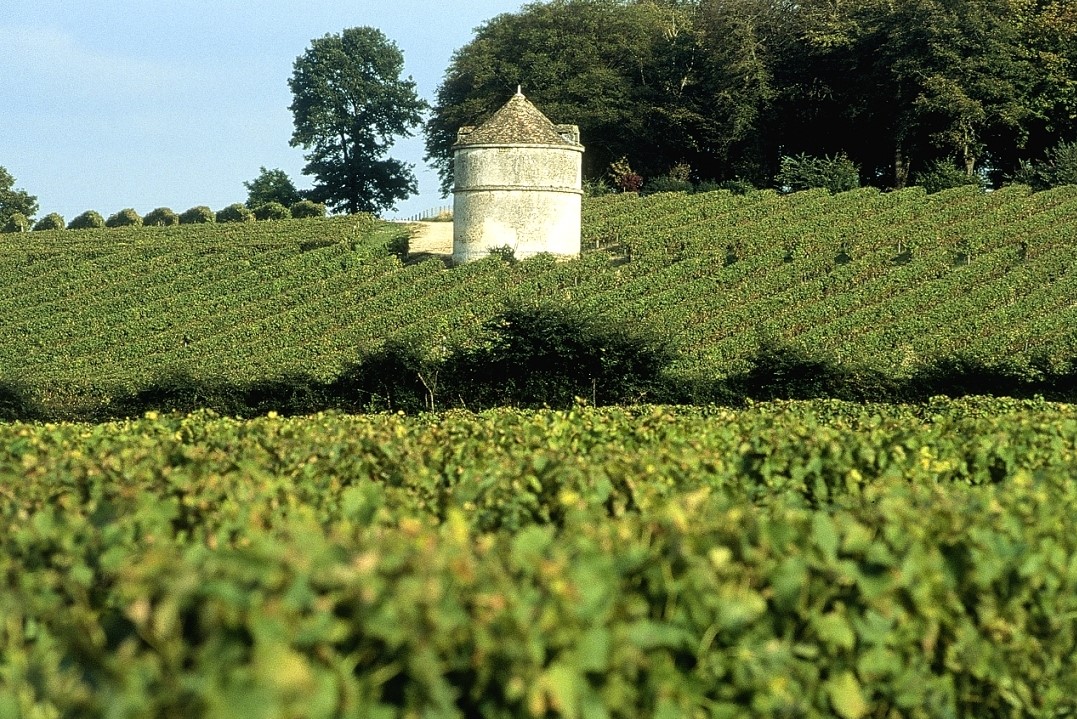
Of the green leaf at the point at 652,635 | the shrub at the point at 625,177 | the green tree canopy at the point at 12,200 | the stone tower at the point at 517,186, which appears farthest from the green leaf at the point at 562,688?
the green tree canopy at the point at 12,200

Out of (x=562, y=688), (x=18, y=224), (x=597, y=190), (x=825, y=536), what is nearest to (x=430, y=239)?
(x=597, y=190)

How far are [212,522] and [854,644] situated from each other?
10.5 feet

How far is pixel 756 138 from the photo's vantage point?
6975cm

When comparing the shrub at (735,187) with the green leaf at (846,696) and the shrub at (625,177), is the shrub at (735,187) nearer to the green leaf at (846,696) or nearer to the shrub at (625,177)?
the shrub at (625,177)

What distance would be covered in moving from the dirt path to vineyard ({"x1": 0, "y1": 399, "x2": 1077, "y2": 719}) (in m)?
42.1

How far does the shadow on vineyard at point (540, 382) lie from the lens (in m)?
23.1

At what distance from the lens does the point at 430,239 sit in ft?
180

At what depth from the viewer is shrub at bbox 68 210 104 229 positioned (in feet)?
227

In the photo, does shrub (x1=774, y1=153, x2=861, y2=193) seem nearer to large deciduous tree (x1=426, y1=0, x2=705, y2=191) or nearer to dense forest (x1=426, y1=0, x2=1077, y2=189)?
dense forest (x1=426, y1=0, x2=1077, y2=189)

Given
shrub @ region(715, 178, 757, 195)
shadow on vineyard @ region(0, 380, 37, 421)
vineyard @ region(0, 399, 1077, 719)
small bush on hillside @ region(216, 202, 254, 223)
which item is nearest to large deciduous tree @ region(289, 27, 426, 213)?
small bush on hillside @ region(216, 202, 254, 223)

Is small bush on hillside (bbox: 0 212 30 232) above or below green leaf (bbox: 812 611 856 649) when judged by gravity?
above

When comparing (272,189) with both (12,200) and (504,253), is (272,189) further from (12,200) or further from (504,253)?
(504,253)

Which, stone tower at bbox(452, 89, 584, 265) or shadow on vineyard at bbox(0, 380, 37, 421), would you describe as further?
stone tower at bbox(452, 89, 584, 265)

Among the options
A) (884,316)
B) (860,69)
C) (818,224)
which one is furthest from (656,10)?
(884,316)
